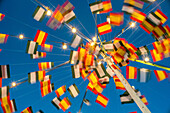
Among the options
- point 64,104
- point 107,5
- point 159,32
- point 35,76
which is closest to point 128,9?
point 107,5

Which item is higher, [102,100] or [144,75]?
[144,75]

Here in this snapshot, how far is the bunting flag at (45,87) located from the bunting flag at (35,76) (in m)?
0.29

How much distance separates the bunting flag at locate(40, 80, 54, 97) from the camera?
576cm

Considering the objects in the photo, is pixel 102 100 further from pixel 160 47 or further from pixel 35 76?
pixel 160 47

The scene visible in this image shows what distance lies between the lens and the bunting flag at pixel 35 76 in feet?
17.7

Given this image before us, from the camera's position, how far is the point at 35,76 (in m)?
5.48

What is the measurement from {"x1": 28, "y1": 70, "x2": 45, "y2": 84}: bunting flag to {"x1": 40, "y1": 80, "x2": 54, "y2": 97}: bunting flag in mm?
291

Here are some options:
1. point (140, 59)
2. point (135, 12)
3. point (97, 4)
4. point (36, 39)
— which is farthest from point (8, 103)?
point (135, 12)

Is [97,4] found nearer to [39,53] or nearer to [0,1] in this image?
[39,53]

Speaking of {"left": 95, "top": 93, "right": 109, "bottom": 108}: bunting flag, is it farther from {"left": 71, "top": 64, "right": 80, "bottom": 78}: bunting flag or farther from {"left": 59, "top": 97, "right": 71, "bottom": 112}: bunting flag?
{"left": 71, "top": 64, "right": 80, "bottom": 78}: bunting flag

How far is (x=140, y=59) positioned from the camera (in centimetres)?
568

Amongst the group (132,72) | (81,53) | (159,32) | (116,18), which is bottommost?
(132,72)

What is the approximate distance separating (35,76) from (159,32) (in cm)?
513

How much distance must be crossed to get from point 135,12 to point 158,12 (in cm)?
85
